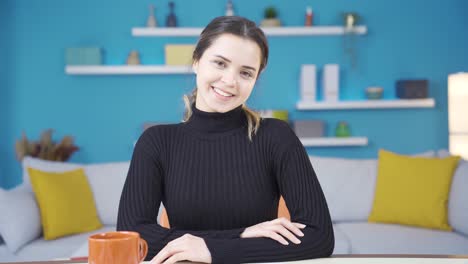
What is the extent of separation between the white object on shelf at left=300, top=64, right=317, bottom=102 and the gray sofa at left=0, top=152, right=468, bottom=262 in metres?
1.13

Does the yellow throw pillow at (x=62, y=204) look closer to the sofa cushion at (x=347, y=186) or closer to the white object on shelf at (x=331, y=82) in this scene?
the sofa cushion at (x=347, y=186)

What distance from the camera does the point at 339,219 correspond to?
318cm

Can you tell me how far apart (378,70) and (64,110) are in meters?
2.67

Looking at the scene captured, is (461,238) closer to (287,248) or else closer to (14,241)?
(287,248)

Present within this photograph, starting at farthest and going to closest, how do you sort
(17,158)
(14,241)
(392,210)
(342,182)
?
(17,158) < (342,182) < (392,210) < (14,241)

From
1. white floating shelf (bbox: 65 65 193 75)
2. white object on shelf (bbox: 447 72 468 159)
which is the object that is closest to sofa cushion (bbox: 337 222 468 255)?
white object on shelf (bbox: 447 72 468 159)

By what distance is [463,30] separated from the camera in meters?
4.48

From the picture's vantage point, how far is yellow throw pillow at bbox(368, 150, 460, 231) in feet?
9.63

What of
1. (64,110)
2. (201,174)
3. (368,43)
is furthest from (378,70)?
(201,174)

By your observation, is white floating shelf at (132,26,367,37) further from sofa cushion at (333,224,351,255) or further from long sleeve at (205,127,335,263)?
long sleeve at (205,127,335,263)

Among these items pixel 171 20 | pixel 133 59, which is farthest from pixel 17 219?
pixel 171 20

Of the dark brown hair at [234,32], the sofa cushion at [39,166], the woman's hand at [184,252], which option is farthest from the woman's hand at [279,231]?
the sofa cushion at [39,166]

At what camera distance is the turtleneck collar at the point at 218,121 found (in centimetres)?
149

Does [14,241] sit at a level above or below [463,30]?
below
